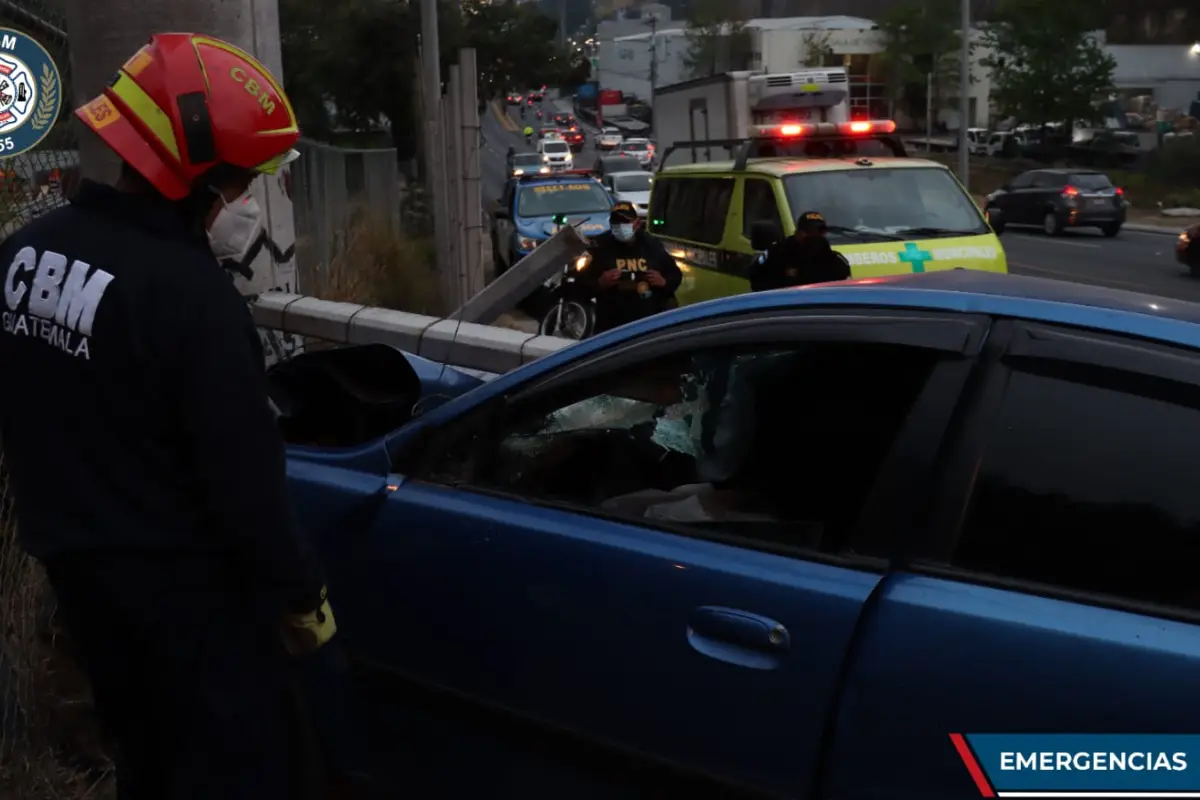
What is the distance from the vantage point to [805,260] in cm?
817

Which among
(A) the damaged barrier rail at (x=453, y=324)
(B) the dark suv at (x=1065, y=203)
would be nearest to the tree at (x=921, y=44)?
(B) the dark suv at (x=1065, y=203)

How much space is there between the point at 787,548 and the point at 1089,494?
58 cm

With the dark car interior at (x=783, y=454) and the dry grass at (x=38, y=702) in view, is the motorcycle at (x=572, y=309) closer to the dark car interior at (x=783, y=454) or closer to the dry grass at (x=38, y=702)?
the dry grass at (x=38, y=702)

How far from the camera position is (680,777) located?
8.40 ft

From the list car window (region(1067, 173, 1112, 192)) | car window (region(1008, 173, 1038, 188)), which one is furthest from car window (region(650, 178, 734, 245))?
car window (region(1008, 173, 1038, 188))

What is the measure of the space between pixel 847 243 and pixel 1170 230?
2537 centimetres

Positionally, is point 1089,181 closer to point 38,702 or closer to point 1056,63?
point 1056,63

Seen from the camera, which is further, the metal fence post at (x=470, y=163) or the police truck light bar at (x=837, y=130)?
the metal fence post at (x=470, y=163)

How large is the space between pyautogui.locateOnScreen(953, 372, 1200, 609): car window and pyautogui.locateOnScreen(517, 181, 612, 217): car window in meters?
17.0

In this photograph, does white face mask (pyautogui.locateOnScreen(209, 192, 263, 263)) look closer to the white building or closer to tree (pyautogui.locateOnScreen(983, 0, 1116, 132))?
tree (pyautogui.locateOnScreen(983, 0, 1116, 132))

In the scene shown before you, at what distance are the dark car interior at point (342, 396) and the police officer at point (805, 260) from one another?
460cm

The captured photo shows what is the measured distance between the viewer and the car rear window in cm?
2917

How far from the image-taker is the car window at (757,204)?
970 cm

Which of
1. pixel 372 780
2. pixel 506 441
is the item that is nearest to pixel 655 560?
pixel 506 441
